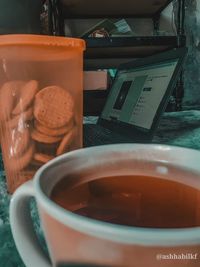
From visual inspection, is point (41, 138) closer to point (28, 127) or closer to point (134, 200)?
point (28, 127)

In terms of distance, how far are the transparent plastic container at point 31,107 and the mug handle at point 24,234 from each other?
0.17m

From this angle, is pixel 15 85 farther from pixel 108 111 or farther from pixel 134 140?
pixel 108 111

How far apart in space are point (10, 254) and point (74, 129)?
0.55ft

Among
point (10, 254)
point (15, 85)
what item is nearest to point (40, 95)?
point (15, 85)

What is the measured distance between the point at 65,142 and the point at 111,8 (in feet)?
4.34

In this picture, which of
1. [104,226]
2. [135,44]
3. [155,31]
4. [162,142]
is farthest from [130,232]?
[155,31]

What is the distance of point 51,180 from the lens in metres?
0.16

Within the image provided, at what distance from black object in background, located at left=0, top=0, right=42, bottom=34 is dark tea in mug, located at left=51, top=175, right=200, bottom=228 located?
A: 3.72 feet

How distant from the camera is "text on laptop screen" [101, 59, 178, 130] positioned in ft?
1.74

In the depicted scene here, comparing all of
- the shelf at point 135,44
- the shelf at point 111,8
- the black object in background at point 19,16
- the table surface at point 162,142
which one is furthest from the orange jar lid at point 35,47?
the shelf at point 111,8

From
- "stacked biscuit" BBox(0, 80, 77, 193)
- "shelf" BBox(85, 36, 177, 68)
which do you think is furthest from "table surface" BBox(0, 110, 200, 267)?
"shelf" BBox(85, 36, 177, 68)

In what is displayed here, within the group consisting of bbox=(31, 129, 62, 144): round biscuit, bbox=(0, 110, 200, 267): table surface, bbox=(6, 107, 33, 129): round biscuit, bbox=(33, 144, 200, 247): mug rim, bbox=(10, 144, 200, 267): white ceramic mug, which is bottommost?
bbox=(0, 110, 200, 267): table surface

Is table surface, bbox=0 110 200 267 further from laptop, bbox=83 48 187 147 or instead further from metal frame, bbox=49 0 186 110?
metal frame, bbox=49 0 186 110

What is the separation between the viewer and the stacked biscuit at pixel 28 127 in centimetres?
33
